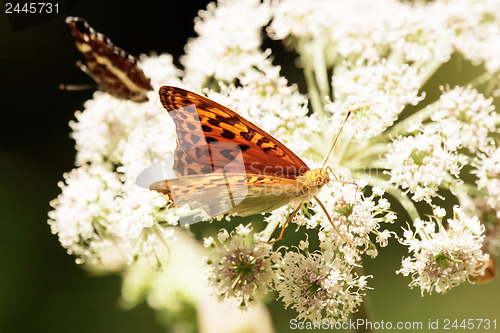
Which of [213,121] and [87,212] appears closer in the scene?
[213,121]

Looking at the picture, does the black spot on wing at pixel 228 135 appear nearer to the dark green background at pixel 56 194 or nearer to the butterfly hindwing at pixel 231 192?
the butterfly hindwing at pixel 231 192

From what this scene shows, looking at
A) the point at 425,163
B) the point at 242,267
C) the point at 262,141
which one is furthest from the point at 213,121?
the point at 425,163

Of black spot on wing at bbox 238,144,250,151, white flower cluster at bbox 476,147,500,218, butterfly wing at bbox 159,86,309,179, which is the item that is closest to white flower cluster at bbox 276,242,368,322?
butterfly wing at bbox 159,86,309,179

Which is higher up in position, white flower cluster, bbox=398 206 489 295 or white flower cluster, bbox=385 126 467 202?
Result: white flower cluster, bbox=385 126 467 202

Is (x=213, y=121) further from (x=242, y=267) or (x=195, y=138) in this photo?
(x=242, y=267)

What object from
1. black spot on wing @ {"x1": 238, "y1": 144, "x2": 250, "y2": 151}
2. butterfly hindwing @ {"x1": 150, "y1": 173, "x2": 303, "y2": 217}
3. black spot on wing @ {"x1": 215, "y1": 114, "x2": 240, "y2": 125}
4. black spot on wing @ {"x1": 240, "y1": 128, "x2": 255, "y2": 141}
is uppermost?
black spot on wing @ {"x1": 215, "y1": 114, "x2": 240, "y2": 125}

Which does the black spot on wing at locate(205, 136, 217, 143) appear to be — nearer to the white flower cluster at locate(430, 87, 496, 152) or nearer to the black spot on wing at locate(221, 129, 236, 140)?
the black spot on wing at locate(221, 129, 236, 140)

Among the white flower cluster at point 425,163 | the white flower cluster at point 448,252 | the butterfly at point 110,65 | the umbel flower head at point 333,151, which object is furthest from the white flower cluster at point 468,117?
the butterfly at point 110,65
